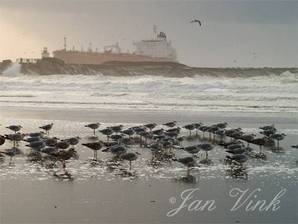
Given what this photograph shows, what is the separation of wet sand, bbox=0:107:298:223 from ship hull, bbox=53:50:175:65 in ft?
161

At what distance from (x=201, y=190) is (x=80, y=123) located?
8.80 meters

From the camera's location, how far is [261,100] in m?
26.1

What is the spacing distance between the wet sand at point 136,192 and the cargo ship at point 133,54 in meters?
47.3

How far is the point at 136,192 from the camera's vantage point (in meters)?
8.95

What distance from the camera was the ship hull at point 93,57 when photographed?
61156 mm

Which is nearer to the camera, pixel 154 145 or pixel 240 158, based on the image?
pixel 240 158

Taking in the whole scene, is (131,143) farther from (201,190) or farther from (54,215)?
(54,215)

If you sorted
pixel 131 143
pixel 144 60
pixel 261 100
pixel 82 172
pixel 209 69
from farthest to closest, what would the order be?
pixel 144 60 → pixel 209 69 → pixel 261 100 → pixel 131 143 → pixel 82 172

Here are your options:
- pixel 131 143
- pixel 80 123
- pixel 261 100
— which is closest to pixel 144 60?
pixel 261 100

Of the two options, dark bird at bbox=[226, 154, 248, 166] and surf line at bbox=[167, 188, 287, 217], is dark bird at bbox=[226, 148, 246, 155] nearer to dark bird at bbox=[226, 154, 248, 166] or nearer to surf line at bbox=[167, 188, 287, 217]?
dark bird at bbox=[226, 154, 248, 166]

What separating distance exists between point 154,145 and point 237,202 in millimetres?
4075

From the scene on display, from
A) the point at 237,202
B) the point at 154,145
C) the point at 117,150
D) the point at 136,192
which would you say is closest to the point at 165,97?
the point at 154,145

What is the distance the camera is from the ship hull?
61.2m

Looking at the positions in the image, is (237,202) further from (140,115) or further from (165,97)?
(165,97)
